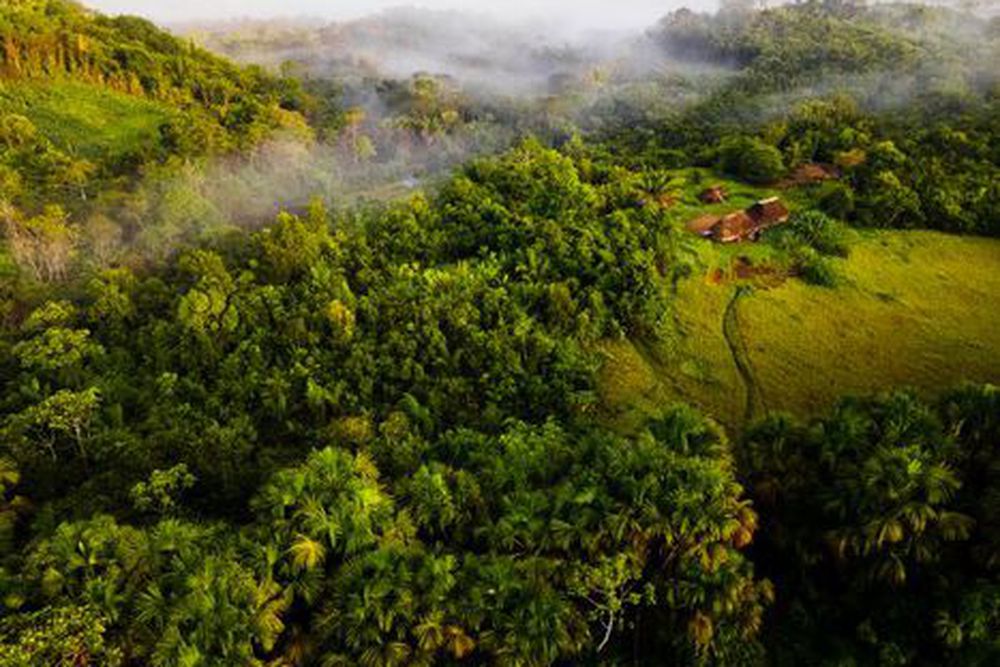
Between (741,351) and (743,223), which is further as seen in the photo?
(743,223)

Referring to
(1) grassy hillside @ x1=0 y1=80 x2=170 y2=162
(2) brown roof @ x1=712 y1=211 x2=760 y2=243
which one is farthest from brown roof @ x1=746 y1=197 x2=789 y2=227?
(1) grassy hillside @ x1=0 y1=80 x2=170 y2=162

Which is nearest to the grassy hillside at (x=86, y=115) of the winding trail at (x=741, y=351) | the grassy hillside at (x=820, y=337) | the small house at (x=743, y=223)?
the small house at (x=743, y=223)

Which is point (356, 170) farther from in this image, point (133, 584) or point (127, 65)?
point (133, 584)

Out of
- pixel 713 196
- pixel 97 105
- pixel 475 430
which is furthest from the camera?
pixel 97 105

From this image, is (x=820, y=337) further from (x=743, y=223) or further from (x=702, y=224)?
(x=702, y=224)

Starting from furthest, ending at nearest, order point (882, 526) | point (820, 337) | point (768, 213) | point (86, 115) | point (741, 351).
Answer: point (86, 115)
point (768, 213)
point (820, 337)
point (741, 351)
point (882, 526)

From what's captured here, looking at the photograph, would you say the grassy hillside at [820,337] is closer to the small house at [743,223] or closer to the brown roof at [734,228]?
the brown roof at [734,228]

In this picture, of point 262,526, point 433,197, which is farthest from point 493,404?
point 433,197

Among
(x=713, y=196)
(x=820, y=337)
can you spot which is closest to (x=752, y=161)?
(x=713, y=196)
